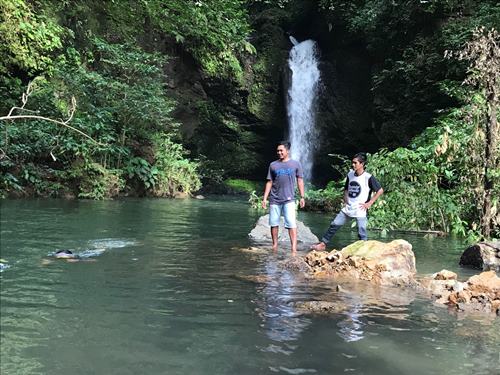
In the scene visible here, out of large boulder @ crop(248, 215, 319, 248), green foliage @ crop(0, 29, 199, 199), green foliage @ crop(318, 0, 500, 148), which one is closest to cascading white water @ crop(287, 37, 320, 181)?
green foliage @ crop(318, 0, 500, 148)

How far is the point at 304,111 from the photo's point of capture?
26953mm

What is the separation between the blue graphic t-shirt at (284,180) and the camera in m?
7.60

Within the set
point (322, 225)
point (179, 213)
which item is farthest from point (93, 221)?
point (322, 225)

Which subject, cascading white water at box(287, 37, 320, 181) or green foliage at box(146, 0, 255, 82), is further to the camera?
cascading white water at box(287, 37, 320, 181)

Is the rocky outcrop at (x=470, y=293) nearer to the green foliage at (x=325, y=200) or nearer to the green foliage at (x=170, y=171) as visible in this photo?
the green foliage at (x=325, y=200)

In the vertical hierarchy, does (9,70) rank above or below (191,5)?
below

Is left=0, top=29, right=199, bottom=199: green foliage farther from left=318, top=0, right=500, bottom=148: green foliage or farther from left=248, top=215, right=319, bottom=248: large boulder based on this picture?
left=318, top=0, right=500, bottom=148: green foliage

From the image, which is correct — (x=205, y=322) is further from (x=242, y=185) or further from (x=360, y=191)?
(x=242, y=185)

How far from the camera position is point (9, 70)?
44.0 feet

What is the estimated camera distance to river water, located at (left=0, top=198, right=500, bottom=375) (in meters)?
3.00

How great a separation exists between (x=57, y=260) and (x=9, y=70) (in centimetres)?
963

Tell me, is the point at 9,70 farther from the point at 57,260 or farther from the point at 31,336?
the point at 31,336

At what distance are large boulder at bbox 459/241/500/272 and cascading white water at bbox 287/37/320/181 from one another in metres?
19.8

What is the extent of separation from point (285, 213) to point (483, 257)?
2815 millimetres
